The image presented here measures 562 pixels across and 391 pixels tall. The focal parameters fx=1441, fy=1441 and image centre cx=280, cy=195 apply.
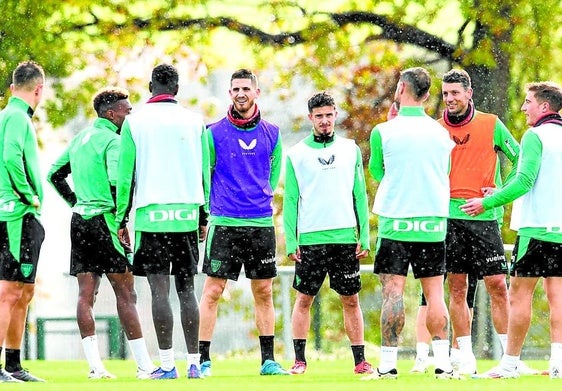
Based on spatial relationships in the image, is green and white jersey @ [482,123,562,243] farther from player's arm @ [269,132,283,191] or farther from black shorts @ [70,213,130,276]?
black shorts @ [70,213,130,276]

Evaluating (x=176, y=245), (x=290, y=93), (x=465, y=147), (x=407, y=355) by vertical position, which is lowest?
(x=407, y=355)

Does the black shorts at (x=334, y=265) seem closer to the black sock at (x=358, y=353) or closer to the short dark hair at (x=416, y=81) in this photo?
the black sock at (x=358, y=353)

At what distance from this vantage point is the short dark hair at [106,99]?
11215 mm

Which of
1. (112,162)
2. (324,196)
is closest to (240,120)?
(324,196)

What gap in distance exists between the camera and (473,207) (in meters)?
10.8

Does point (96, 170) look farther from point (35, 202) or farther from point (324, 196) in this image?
point (324, 196)

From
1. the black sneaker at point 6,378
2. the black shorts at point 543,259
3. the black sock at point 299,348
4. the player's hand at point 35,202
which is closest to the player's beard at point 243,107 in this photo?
the player's hand at point 35,202

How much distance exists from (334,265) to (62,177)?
2.28 meters

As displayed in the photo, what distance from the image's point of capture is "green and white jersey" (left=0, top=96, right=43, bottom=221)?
10.7 meters

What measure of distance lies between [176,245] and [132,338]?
99 centimetres

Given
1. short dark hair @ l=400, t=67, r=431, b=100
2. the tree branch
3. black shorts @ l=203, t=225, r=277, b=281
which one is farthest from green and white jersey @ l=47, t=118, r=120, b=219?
the tree branch

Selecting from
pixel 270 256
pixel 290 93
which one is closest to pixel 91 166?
pixel 270 256

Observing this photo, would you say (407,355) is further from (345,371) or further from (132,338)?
(132,338)

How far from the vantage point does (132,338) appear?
11039 mm
